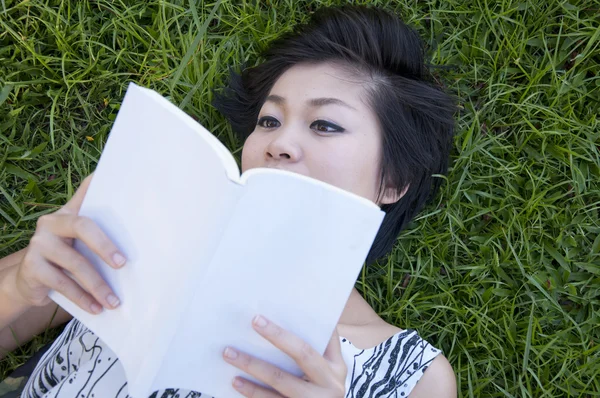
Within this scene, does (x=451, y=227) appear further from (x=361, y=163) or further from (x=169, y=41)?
(x=169, y=41)

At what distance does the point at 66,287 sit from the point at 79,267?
0.24 ft

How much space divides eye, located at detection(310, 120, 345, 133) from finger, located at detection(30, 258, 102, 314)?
2.47 ft

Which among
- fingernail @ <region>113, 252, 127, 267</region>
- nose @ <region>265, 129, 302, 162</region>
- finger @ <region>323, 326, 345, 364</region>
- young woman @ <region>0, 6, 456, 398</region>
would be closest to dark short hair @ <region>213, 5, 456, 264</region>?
young woman @ <region>0, 6, 456, 398</region>

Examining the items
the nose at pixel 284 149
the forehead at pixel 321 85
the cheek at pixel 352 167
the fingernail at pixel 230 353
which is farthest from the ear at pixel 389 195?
the fingernail at pixel 230 353

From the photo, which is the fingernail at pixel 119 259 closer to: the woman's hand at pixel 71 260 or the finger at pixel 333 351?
the woman's hand at pixel 71 260

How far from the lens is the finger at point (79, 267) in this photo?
3.47ft

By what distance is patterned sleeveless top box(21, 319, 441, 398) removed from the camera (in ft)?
4.62

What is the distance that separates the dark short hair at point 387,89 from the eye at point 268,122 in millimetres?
257

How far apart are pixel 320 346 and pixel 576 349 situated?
139 centimetres

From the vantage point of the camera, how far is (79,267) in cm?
108

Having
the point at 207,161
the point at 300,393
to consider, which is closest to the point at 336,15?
the point at 207,161

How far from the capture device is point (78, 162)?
2.01 metres

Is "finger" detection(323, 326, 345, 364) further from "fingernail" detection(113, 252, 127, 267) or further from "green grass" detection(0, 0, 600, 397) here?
"green grass" detection(0, 0, 600, 397)

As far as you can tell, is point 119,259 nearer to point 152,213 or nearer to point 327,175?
point 152,213
